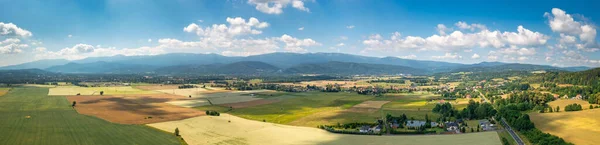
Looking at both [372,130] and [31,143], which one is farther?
[372,130]

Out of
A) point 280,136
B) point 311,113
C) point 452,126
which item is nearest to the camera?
point 280,136

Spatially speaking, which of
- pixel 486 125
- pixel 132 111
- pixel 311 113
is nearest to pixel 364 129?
pixel 311 113

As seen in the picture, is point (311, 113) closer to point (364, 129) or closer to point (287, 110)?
point (287, 110)

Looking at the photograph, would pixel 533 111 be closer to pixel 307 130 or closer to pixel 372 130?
pixel 372 130

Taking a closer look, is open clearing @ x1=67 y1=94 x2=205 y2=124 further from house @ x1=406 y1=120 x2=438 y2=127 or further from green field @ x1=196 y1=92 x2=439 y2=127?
house @ x1=406 y1=120 x2=438 y2=127

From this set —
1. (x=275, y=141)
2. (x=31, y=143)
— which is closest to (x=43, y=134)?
(x=31, y=143)

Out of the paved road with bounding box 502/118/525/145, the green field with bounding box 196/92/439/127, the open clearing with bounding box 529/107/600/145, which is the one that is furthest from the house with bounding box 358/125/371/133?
the open clearing with bounding box 529/107/600/145

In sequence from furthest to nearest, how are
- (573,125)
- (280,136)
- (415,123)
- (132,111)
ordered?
(132,111)
(415,123)
(573,125)
(280,136)
